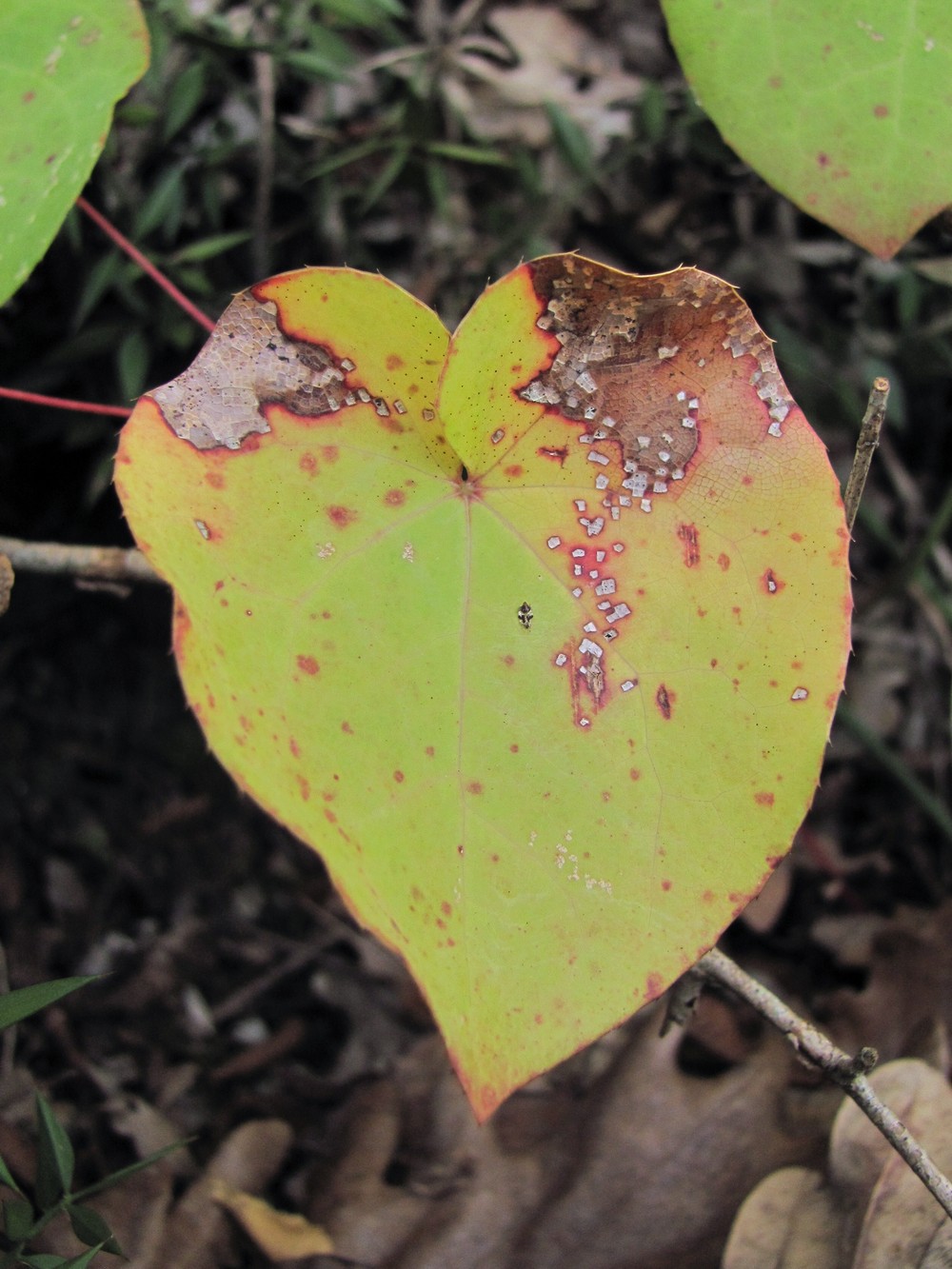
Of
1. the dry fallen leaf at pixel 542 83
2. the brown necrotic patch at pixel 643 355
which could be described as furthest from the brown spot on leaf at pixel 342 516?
the dry fallen leaf at pixel 542 83

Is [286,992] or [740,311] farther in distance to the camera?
[286,992]

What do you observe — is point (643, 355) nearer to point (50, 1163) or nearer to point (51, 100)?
point (51, 100)

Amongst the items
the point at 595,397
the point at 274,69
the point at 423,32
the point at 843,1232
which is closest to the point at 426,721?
the point at 595,397

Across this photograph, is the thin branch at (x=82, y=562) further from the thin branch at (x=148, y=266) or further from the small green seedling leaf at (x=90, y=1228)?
the small green seedling leaf at (x=90, y=1228)

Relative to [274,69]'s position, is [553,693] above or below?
below

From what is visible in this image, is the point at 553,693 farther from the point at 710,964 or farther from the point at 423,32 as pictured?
the point at 423,32

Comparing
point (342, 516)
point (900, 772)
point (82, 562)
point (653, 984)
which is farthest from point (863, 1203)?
point (82, 562)

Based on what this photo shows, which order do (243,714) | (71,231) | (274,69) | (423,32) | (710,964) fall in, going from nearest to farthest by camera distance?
(243,714)
(710,964)
(71,231)
(274,69)
(423,32)
